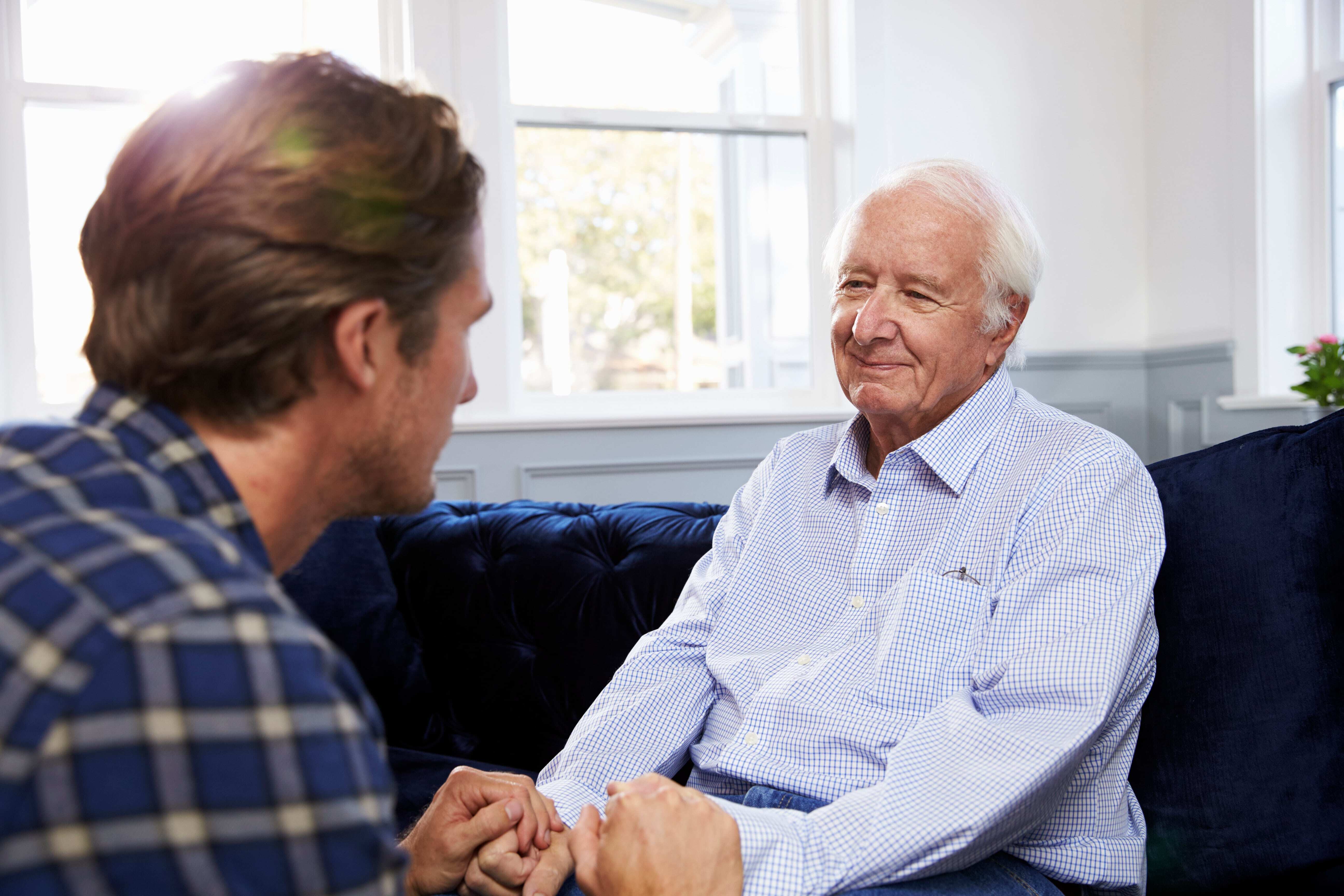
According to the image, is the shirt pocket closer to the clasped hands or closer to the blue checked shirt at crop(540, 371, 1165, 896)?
the blue checked shirt at crop(540, 371, 1165, 896)

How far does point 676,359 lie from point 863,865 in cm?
284

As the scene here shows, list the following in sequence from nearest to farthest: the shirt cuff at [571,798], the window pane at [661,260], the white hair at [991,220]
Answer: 1. the shirt cuff at [571,798]
2. the white hair at [991,220]
3. the window pane at [661,260]

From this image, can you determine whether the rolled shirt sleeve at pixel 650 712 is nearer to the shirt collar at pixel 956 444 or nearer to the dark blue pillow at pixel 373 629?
the shirt collar at pixel 956 444

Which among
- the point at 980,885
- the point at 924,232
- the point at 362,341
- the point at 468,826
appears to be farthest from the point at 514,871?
the point at 924,232

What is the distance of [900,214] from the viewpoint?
142 centimetres

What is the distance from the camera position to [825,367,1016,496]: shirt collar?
1.30 meters

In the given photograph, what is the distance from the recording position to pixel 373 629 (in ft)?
6.12

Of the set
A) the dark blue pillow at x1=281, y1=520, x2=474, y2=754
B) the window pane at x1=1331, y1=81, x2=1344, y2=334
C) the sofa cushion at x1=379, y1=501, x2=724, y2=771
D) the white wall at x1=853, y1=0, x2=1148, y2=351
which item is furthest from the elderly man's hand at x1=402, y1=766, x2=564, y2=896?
the window pane at x1=1331, y1=81, x2=1344, y2=334

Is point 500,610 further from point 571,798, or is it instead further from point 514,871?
point 514,871

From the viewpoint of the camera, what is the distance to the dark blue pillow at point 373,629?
1842 mm

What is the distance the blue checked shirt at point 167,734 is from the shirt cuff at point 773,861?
53 centimetres

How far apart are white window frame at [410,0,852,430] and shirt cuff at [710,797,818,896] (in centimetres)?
244

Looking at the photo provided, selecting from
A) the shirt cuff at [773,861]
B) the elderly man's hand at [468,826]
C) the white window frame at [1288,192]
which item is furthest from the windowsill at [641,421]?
the shirt cuff at [773,861]

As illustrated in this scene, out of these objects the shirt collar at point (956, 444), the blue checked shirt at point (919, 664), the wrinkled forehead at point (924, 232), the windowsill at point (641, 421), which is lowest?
the blue checked shirt at point (919, 664)
